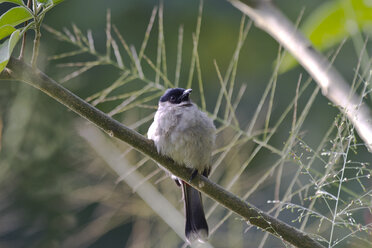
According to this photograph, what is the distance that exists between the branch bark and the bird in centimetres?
64

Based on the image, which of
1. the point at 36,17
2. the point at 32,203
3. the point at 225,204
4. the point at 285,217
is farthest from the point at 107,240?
the point at 36,17

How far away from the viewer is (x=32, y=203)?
4.22 meters

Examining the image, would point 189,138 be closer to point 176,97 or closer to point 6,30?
point 176,97

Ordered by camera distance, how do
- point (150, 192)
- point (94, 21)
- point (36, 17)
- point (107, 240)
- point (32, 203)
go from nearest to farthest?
1. point (36, 17)
2. point (150, 192)
3. point (32, 203)
4. point (107, 240)
5. point (94, 21)

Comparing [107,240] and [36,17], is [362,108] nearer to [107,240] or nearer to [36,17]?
[36,17]

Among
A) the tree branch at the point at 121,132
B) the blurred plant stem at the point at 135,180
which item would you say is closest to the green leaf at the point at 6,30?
the tree branch at the point at 121,132

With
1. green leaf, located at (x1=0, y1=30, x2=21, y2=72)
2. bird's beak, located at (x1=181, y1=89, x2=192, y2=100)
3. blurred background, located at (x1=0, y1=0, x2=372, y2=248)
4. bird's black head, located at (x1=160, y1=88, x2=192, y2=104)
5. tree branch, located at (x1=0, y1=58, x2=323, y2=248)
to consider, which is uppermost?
green leaf, located at (x1=0, y1=30, x2=21, y2=72)

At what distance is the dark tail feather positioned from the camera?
2742 mm

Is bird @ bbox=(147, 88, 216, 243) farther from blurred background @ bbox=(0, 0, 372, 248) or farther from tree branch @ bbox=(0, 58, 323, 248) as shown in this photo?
tree branch @ bbox=(0, 58, 323, 248)

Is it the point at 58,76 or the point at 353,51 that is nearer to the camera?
the point at 58,76

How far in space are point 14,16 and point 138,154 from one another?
96.0 inches

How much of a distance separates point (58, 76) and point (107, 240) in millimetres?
1416

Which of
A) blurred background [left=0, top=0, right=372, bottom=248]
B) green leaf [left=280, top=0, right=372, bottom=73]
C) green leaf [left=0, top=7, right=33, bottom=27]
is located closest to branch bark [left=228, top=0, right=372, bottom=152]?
blurred background [left=0, top=0, right=372, bottom=248]

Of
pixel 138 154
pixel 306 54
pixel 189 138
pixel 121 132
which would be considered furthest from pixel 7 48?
pixel 138 154
